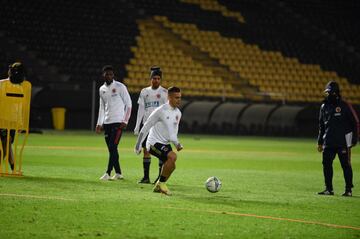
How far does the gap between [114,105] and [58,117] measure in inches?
864

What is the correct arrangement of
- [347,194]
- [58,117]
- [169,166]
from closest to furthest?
[169,166]
[347,194]
[58,117]

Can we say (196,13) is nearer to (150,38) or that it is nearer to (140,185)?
(150,38)

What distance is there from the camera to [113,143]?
53.5 feet

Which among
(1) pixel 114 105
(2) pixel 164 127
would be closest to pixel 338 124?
(2) pixel 164 127

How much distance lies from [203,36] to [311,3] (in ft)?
38.8

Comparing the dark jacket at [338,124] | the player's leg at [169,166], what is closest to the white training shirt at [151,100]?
the player's leg at [169,166]

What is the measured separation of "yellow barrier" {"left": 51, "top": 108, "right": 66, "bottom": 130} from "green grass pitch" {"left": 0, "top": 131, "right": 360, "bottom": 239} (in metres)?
15.1

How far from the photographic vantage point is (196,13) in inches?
2041

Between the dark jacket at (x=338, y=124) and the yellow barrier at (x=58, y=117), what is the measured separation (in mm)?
24536

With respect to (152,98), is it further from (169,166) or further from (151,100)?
(169,166)

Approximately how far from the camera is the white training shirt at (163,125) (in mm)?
Result: 13727

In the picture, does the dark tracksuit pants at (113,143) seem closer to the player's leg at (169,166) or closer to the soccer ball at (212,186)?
the player's leg at (169,166)

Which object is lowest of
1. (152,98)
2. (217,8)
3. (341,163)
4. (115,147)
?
(115,147)

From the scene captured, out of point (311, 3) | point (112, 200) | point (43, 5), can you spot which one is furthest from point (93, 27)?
point (112, 200)
